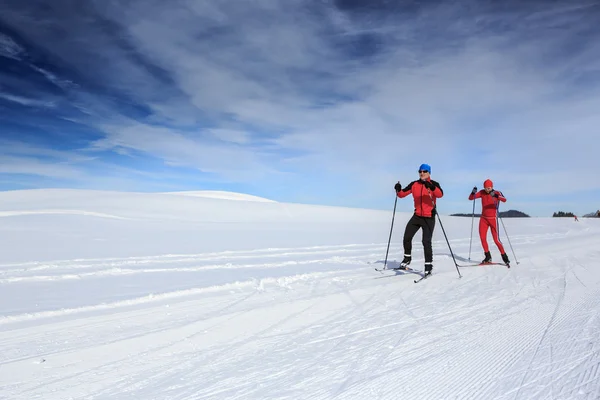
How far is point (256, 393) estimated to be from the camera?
2.69 m

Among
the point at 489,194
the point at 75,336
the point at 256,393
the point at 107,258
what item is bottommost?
the point at 256,393

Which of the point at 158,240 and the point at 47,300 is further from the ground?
the point at 158,240

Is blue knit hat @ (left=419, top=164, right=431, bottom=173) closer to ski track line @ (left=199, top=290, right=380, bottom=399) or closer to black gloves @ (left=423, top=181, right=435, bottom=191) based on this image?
black gloves @ (left=423, top=181, right=435, bottom=191)

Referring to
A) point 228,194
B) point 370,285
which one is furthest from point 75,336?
point 228,194

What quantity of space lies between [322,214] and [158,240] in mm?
17091

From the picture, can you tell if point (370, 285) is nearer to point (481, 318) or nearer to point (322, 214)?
point (481, 318)

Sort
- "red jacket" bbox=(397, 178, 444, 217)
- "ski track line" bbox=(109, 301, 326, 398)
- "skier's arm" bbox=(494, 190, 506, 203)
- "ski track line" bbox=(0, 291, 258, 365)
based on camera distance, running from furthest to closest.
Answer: "skier's arm" bbox=(494, 190, 506, 203) < "red jacket" bbox=(397, 178, 444, 217) < "ski track line" bbox=(0, 291, 258, 365) < "ski track line" bbox=(109, 301, 326, 398)

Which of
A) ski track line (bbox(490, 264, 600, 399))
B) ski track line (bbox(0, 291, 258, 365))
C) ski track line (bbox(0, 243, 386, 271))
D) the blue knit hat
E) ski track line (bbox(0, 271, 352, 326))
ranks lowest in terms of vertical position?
ski track line (bbox(490, 264, 600, 399))

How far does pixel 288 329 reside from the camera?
403 centimetres

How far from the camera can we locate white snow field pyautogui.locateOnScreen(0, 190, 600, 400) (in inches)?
111

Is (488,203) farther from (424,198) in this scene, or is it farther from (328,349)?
(328,349)

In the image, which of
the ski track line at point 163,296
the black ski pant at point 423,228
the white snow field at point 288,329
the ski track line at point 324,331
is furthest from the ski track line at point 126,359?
the black ski pant at point 423,228

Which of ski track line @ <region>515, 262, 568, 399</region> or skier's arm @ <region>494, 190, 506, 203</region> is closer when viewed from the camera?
ski track line @ <region>515, 262, 568, 399</region>

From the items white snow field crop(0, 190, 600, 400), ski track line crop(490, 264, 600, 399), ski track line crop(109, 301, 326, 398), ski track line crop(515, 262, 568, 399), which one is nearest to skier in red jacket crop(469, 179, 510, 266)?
white snow field crop(0, 190, 600, 400)
